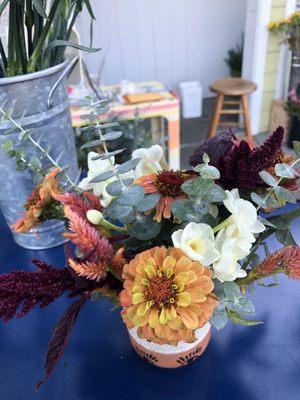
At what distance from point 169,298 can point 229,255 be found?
0.07m

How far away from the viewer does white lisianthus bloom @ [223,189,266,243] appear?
0.38 meters

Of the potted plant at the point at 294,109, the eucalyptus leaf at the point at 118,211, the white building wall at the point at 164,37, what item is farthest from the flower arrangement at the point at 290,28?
the eucalyptus leaf at the point at 118,211

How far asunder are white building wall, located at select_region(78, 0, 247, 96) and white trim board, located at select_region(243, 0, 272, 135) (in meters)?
0.85

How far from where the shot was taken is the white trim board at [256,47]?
255cm

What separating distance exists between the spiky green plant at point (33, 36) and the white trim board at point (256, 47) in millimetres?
2275

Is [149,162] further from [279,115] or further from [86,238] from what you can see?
[279,115]

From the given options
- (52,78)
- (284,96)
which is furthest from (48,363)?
(284,96)

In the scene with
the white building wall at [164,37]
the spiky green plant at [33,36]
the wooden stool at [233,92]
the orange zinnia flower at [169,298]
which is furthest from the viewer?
the white building wall at [164,37]

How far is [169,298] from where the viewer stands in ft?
1.18

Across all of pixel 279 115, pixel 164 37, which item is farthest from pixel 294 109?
pixel 164 37

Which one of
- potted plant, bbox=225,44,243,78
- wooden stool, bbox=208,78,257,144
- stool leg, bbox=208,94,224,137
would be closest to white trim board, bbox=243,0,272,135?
wooden stool, bbox=208,78,257,144

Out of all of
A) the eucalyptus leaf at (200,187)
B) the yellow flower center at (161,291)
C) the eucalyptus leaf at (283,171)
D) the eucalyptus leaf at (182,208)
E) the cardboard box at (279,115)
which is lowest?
the cardboard box at (279,115)

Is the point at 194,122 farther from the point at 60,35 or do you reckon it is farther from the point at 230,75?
the point at 60,35

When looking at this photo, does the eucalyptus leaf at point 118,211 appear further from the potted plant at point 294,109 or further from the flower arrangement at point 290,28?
the flower arrangement at point 290,28
